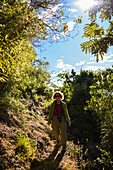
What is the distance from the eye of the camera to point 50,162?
407cm

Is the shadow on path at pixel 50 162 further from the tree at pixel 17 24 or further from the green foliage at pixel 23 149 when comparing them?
the tree at pixel 17 24

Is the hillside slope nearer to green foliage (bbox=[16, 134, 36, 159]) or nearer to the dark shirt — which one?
green foliage (bbox=[16, 134, 36, 159])

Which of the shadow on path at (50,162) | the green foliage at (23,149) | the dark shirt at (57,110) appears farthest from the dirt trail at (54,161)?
the dark shirt at (57,110)

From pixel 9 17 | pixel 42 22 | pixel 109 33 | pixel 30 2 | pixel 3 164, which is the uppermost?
pixel 30 2

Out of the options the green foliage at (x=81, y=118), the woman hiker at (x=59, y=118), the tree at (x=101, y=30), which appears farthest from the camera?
the green foliage at (x=81, y=118)

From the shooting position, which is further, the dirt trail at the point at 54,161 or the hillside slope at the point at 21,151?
the dirt trail at the point at 54,161

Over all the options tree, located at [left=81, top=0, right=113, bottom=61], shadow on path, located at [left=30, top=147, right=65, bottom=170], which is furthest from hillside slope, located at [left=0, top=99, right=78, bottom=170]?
tree, located at [left=81, top=0, right=113, bottom=61]

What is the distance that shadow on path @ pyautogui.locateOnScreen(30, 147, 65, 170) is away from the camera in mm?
3627

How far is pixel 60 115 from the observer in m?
4.78

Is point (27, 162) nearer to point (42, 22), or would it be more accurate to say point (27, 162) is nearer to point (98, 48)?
point (98, 48)

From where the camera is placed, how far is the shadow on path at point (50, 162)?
3627mm

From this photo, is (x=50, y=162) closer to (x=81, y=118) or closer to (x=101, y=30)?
(x=101, y=30)

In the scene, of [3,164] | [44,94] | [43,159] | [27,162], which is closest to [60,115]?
[43,159]

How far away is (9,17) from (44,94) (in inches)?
351
